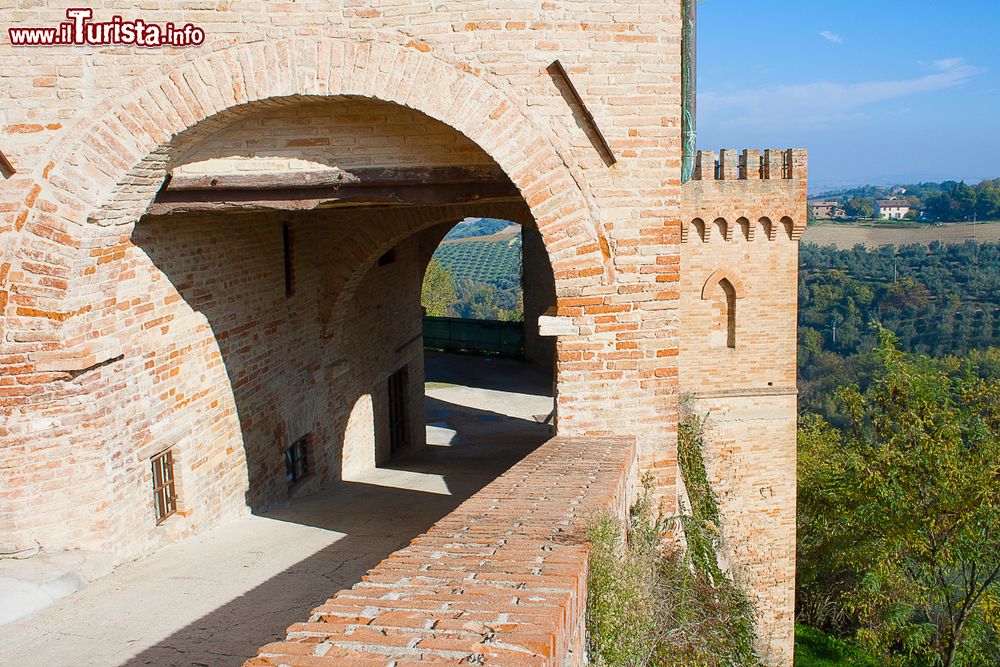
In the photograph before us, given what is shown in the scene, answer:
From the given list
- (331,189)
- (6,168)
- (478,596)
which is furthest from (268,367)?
(478,596)

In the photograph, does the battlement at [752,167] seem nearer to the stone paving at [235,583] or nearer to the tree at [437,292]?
the stone paving at [235,583]

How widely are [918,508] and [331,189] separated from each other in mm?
10241

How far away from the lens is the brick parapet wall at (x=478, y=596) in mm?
2598

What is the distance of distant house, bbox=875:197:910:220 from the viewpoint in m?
79.1

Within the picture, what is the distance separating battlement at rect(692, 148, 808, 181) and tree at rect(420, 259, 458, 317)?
83.8 ft

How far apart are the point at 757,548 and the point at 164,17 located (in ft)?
41.4

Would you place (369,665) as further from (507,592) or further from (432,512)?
(432,512)

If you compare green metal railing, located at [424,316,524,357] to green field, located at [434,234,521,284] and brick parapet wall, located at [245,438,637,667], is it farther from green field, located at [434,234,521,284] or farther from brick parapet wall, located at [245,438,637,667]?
green field, located at [434,234,521,284]

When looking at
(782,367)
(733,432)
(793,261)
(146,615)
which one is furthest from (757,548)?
(146,615)

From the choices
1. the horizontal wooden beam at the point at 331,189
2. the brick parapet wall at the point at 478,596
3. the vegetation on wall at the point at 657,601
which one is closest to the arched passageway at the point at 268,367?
the horizontal wooden beam at the point at 331,189

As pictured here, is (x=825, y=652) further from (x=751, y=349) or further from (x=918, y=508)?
(x=751, y=349)

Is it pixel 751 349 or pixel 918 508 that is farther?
pixel 751 349

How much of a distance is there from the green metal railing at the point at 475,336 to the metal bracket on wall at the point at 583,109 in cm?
1814

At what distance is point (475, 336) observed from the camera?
25.5 m
